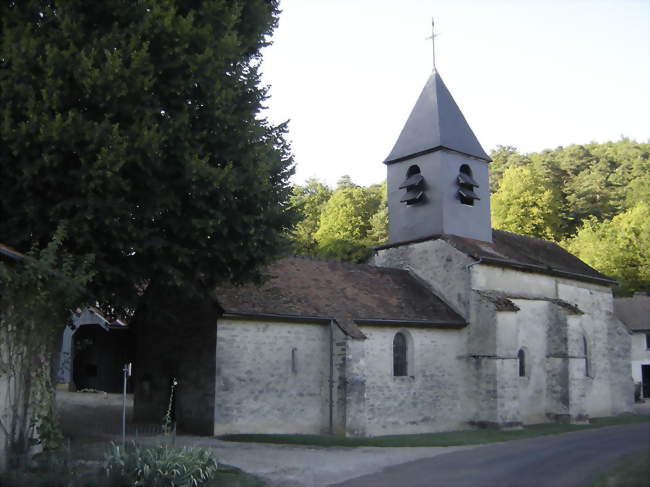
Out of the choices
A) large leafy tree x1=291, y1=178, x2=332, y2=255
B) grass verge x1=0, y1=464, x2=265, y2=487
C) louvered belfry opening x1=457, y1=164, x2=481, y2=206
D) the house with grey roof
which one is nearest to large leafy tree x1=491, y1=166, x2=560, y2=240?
the house with grey roof

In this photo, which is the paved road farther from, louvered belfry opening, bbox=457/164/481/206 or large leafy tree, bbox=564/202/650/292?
large leafy tree, bbox=564/202/650/292

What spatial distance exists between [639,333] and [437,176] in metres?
26.1

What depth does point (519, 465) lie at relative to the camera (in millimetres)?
13344

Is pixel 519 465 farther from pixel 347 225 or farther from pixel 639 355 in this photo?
pixel 347 225

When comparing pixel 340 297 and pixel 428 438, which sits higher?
pixel 340 297

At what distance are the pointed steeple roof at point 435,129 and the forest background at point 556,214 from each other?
1434cm

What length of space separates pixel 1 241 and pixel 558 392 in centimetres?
2010

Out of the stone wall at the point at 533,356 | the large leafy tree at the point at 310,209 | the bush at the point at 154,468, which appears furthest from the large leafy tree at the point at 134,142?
the large leafy tree at the point at 310,209

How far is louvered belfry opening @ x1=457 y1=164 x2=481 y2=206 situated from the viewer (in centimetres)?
2555

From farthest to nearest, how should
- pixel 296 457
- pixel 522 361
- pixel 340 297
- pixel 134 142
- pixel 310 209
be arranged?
pixel 310 209 → pixel 522 361 → pixel 340 297 → pixel 296 457 → pixel 134 142

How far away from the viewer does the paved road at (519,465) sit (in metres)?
11.5

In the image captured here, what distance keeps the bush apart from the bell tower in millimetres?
16184

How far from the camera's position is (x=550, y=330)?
24844mm

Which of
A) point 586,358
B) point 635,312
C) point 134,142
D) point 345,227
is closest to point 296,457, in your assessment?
point 134,142
